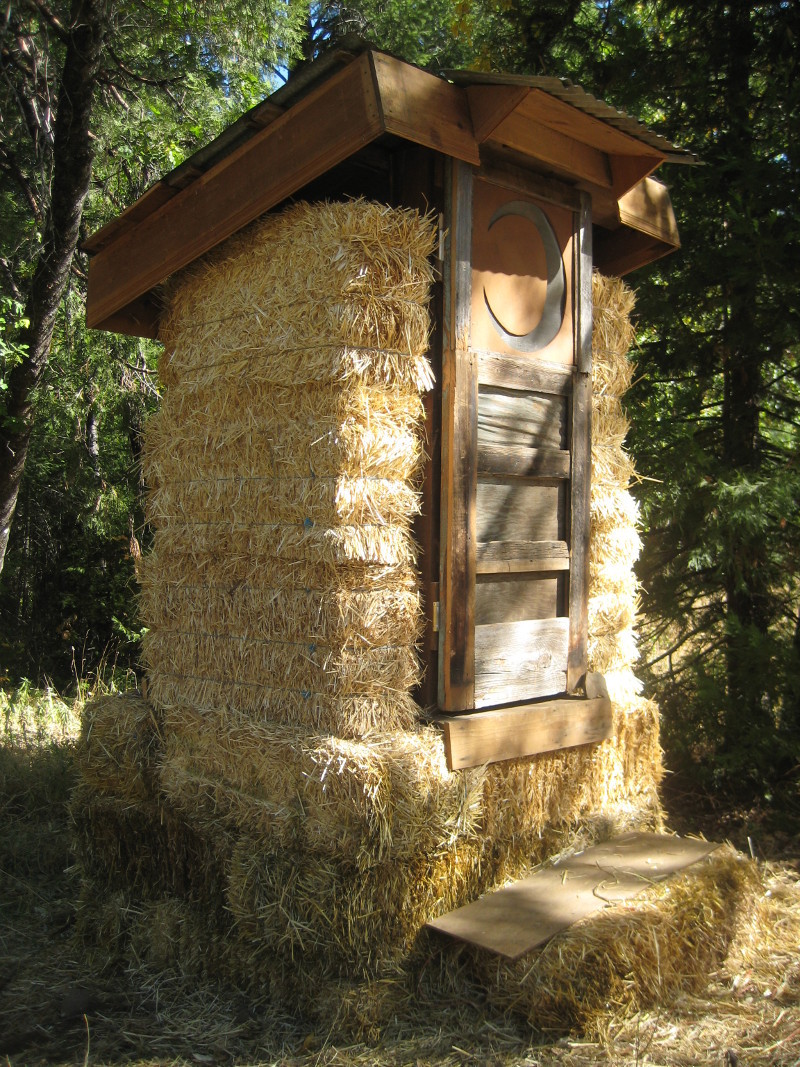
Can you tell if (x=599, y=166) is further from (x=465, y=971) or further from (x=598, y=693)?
(x=465, y=971)

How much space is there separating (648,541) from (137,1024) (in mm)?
4493

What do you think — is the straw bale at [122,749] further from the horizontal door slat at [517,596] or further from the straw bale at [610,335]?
the straw bale at [610,335]

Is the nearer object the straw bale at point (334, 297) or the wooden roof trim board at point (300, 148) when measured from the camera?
the wooden roof trim board at point (300, 148)

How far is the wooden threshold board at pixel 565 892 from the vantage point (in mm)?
3260

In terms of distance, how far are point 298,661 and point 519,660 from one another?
39.9 inches

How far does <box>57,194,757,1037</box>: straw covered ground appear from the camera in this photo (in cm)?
333

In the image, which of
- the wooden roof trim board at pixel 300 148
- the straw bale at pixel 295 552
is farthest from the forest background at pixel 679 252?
the wooden roof trim board at pixel 300 148

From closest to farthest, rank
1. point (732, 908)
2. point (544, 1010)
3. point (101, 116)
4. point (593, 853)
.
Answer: point (544, 1010), point (732, 908), point (593, 853), point (101, 116)

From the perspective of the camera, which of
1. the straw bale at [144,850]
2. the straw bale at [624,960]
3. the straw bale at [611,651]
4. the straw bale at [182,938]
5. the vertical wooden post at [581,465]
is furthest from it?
the straw bale at [611,651]

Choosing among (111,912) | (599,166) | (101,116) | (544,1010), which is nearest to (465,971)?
(544,1010)

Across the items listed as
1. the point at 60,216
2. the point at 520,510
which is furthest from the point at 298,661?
the point at 60,216

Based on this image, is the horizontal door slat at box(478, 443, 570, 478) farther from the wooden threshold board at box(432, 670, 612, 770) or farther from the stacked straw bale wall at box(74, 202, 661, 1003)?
the wooden threshold board at box(432, 670, 612, 770)

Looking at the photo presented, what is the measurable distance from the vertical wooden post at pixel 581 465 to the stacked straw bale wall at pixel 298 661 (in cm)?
54

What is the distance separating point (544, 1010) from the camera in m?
3.19
